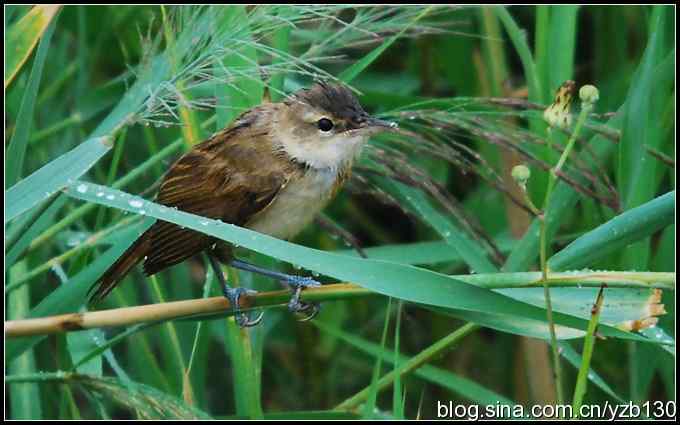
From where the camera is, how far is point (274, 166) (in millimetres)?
2480

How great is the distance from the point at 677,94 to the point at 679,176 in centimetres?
37

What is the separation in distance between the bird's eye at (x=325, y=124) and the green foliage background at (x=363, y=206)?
12 cm

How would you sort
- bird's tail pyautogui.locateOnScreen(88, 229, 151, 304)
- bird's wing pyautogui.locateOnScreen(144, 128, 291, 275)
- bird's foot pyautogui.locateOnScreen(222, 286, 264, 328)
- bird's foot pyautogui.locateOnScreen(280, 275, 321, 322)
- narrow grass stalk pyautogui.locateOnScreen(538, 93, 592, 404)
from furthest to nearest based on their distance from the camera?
bird's wing pyautogui.locateOnScreen(144, 128, 291, 275) → bird's tail pyautogui.locateOnScreen(88, 229, 151, 304) → bird's foot pyautogui.locateOnScreen(222, 286, 264, 328) → bird's foot pyautogui.locateOnScreen(280, 275, 321, 322) → narrow grass stalk pyautogui.locateOnScreen(538, 93, 592, 404)

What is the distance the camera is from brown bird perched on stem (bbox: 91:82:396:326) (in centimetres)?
242

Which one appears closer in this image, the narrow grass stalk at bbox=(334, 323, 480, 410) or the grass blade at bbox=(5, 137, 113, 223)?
the grass blade at bbox=(5, 137, 113, 223)

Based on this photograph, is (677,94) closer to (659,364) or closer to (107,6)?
(659,364)

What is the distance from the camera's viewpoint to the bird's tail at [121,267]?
2.24 meters

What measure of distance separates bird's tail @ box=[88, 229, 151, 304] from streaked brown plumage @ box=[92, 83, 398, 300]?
12cm

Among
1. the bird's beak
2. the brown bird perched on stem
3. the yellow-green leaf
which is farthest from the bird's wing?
the yellow-green leaf

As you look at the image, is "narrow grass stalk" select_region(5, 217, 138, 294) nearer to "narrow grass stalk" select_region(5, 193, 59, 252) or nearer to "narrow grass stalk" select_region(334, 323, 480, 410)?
"narrow grass stalk" select_region(5, 193, 59, 252)

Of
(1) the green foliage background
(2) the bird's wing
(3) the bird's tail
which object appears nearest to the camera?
(1) the green foliage background

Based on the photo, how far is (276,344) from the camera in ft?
11.6

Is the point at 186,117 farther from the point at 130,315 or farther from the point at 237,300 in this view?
the point at 130,315

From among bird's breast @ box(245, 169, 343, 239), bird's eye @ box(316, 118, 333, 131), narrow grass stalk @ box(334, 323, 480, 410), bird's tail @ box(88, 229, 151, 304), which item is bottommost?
narrow grass stalk @ box(334, 323, 480, 410)
